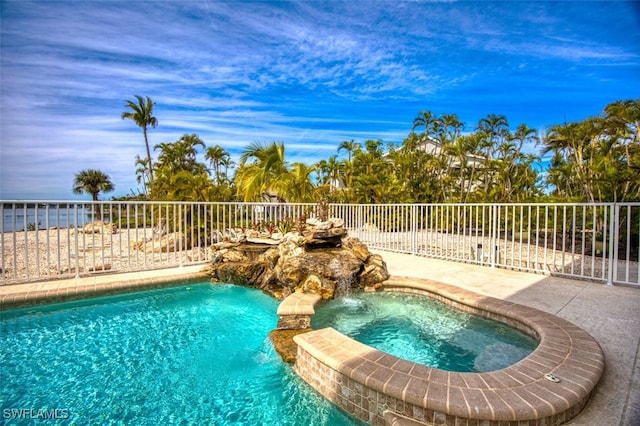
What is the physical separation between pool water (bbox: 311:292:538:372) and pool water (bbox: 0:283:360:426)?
3.50ft

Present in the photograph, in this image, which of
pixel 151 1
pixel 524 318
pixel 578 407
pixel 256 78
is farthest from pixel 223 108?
pixel 578 407

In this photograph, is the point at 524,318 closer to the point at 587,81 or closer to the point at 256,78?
the point at 256,78

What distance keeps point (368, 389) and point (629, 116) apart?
1366 centimetres

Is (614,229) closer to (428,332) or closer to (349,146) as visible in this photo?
(428,332)

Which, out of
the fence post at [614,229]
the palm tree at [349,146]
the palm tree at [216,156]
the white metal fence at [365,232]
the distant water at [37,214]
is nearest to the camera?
the fence post at [614,229]

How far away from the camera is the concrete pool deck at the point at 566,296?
207 centimetres

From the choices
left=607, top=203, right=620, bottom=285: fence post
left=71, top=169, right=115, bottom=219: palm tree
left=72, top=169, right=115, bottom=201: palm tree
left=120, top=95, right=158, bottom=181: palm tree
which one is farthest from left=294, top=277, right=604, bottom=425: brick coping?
left=71, top=169, right=115, bottom=219: palm tree

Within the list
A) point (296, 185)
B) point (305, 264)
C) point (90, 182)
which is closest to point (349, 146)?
point (296, 185)

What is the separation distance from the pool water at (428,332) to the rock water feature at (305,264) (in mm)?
458

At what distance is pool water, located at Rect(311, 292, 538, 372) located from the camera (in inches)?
118

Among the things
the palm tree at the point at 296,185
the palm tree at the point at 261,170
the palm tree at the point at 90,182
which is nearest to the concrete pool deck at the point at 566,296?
the palm tree at the point at 261,170

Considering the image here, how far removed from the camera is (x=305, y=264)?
5.19 metres

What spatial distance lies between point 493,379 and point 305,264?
3436 mm

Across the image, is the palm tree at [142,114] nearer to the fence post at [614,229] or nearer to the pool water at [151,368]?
the pool water at [151,368]
